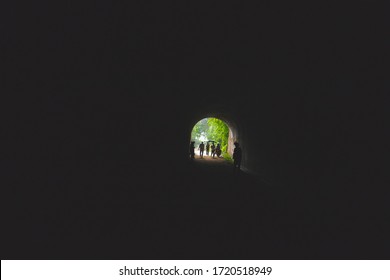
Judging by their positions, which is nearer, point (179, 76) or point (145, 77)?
point (145, 77)

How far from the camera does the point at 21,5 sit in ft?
11.3

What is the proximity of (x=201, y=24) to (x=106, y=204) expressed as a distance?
483 centimetres

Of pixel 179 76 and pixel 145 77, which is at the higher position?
pixel 179 76

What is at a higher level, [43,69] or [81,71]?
[81,71]

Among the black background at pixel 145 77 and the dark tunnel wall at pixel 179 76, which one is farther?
the dark tunnel wall at pixel 179 76

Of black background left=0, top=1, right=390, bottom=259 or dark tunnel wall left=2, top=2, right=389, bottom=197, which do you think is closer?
black background left=0, top=1, right=390, bottom=259

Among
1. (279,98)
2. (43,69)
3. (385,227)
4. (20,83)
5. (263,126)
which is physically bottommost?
(385,227)

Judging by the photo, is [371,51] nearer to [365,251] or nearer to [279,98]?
[365,251]

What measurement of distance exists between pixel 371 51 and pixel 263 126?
7.60m

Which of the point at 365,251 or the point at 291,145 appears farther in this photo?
the point at 291,145

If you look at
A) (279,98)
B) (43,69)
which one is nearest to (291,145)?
(279,98)

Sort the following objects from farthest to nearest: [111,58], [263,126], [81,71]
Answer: [263,126] → [111,58] → [81,71]

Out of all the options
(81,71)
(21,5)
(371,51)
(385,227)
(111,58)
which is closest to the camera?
(21,5)

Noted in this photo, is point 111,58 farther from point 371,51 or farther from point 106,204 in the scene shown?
point 371,51
